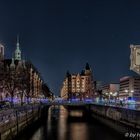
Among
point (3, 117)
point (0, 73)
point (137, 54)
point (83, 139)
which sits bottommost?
point (83, 139)

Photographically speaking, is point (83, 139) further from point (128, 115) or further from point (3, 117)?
point (3, 117)

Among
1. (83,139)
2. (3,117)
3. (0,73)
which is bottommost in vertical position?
(83,139)

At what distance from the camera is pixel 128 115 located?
7262cm

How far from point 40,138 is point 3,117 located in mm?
18111

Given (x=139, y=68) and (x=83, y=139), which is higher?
(x=139, y=68)

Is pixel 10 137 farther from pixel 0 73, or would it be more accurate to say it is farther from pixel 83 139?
pixel 0 73

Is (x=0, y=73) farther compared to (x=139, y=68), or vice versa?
(x=0, y=73)

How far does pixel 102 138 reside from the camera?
2670 inches

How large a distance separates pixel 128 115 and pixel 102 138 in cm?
819

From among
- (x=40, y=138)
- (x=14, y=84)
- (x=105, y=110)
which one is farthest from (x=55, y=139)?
(x=105, y=110)

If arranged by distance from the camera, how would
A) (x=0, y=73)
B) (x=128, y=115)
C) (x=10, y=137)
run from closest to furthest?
(x=10, y=137), (x=128, y=115), (x=0, y=73)

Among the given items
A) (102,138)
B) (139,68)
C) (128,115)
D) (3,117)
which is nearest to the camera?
(139,68)

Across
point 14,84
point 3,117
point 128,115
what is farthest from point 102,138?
point 14,84

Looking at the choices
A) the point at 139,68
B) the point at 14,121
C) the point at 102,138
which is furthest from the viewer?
the point at 102,138
